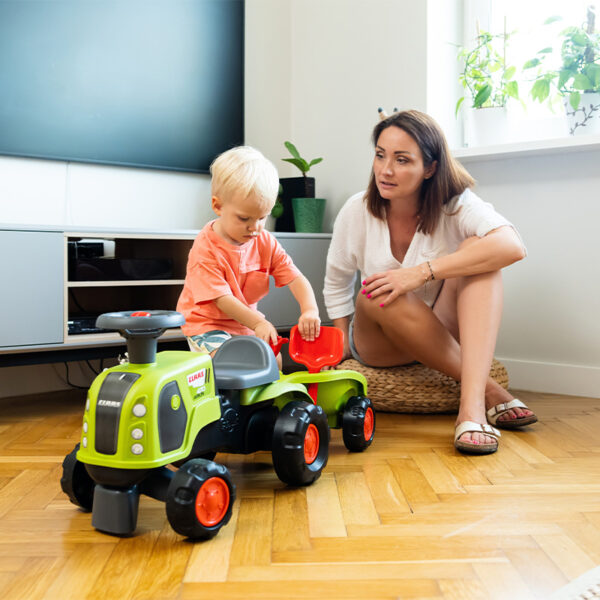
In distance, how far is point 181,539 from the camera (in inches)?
46.8

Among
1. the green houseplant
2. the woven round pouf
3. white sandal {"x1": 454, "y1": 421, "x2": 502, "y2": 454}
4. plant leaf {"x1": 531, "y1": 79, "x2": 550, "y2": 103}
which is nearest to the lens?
white sandal {"x1": 454, "y1": 421, "x2": 502, "y2": 454}

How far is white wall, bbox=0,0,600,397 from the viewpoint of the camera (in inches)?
97.6

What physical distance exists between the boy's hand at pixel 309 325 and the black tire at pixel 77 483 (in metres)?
0.56

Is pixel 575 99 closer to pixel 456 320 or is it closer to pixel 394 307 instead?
pixel 456 320

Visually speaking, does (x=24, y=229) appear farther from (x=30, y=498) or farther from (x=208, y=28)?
(x=208, y=28)

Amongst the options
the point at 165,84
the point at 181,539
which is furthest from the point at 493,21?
the point at 181,539

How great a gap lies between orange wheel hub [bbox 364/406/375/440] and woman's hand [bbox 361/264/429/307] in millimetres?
346

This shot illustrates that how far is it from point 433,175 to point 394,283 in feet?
1.07

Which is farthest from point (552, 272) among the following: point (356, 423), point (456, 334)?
point (356, 423)

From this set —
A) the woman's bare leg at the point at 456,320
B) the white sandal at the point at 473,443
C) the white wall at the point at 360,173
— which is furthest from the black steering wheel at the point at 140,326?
the white wall at the point at 360,173

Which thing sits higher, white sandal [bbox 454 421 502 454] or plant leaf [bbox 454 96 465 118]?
plant leaf [bbox 454 96 465 118]

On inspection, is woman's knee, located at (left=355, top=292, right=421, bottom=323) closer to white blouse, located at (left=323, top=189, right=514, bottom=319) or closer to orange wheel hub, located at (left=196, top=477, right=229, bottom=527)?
white blouse, located at (left=323, top=189, right=514, bottom=319)

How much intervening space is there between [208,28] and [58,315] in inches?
54.9

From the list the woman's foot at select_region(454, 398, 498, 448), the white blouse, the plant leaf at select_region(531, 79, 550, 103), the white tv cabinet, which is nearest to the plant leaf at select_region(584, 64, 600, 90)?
the plant leaf at select_region(531, 79, 550, 103)
